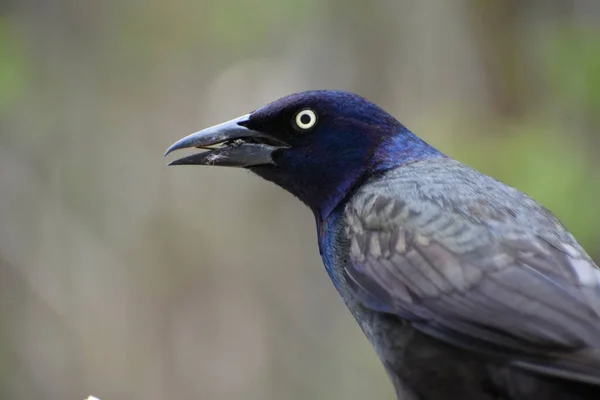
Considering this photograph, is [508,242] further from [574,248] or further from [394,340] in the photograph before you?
[394,340]

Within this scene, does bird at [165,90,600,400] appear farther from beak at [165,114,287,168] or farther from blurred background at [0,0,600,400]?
blurred background at [0,0,600,400]

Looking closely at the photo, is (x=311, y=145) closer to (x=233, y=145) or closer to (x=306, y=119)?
(x=306, y=119)

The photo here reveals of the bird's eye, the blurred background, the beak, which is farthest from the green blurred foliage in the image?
the bird's eye

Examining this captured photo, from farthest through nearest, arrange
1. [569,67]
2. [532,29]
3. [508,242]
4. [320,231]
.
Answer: [532,29]
[569,67]
[320,231]
[508,242]

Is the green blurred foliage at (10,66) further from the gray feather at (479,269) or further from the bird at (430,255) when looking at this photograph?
the gray feather at (479,269)

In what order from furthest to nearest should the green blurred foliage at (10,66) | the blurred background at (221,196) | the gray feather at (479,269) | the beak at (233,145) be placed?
1. the blurred background at (221,196)
2. the green blurred foliage at (10,66)
3. the beak at (233,145)
4. the gray feather at (479,269)

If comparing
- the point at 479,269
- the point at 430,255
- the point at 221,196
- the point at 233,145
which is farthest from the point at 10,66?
the point at 479,269

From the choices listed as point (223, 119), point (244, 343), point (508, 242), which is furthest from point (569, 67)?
point (508, 242)

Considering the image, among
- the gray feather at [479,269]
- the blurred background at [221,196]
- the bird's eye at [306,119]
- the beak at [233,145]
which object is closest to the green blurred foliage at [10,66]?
the blurred background at [221,196]
